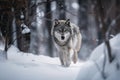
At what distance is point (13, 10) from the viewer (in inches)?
370

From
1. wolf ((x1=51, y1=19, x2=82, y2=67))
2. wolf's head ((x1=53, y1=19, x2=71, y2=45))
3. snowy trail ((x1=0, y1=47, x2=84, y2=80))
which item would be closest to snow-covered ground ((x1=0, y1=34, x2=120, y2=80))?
snowy trail ((x1=0, y1=47, x2=84, y2=80))

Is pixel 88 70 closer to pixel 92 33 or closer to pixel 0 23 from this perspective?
pixel 0 23

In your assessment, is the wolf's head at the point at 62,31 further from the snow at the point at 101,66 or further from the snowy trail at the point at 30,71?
the snow at the point at 101,66

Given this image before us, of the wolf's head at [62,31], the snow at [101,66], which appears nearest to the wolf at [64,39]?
the wolf's head at [62,31]

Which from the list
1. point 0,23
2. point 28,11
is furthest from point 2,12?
point 28,11

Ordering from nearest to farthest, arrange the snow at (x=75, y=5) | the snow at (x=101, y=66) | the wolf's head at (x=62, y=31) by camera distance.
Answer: the snow at (x=101, y=66) → the wolf's head at (x=62, y=31) → the snow at (x=75, y=5)

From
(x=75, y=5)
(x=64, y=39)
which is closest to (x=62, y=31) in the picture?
(x=64, y=39)

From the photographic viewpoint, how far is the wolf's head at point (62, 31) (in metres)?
10.3

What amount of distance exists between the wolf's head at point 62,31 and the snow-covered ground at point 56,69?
1040mm

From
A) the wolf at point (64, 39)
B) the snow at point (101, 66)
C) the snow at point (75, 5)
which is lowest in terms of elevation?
the snow at point (75, 5)

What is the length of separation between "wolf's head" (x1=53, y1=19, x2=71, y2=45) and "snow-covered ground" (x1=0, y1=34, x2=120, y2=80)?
1.04 metres

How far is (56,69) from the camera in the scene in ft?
28.3

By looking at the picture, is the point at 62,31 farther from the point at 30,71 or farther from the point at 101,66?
the point at 101,66

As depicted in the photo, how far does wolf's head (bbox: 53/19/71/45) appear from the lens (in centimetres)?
1034
